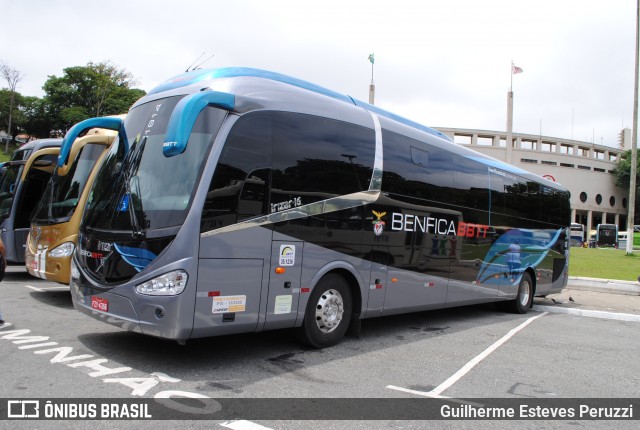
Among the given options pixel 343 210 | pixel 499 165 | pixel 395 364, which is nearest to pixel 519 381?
pixel 395 364

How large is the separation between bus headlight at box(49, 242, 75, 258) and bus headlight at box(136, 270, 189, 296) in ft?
15.5

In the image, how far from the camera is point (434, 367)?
611 centimetres

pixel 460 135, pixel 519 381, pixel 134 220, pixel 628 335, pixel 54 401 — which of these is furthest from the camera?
pixel 460 135

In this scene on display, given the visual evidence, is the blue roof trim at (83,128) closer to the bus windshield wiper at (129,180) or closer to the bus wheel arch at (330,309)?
the bus windshield wiper at (129,180)

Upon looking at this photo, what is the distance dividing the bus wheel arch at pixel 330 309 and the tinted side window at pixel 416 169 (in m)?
1.65

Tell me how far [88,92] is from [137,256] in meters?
62.9

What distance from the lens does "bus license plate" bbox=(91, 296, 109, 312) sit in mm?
5348

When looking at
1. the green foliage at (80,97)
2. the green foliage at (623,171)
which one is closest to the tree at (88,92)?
the green foliage at (80,97)

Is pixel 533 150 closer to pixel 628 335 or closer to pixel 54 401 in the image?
pixel 628 335

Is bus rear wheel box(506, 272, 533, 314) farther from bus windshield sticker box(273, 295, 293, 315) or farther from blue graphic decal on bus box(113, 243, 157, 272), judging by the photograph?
blue graphic decal on bus box(113, 243, 157, 272)

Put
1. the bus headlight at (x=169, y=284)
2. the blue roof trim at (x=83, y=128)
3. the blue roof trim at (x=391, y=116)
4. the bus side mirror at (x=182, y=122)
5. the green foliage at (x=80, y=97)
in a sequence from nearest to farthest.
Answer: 1. the bus side mirror at (x=182, y=122)
2. the bus headlight at (x=169, y=284)
3. the blue roof trim at (x=83, y=128)
4. the blue roof trim at (x=391, y=116)
5. the green foliage at (x=80, y=97)

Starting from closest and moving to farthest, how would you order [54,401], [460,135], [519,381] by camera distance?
[54,401] < [519,381] < [460,135]

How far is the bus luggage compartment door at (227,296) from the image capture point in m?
5.00

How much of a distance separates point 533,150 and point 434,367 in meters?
73.1
